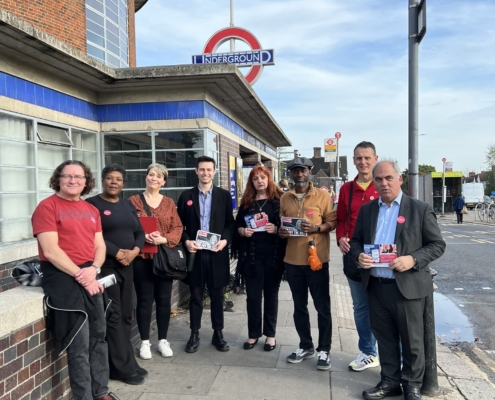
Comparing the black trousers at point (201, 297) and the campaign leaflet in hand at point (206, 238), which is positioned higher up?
the campaign leaflet in hand at point (206, 238)

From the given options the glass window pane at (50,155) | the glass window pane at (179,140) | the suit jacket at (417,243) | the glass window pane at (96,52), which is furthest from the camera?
the glass window pane at (96,52)

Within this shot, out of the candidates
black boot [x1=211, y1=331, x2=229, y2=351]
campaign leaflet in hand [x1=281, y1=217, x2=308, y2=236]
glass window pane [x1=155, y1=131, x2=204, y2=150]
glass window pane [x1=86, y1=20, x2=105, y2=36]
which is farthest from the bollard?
glass window pane [x1=86, y1=20, x2=105, y2=36]

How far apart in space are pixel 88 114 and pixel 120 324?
4.68 m

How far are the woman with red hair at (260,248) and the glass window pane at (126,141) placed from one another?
364 cm

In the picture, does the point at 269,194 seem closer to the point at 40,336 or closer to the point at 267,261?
the point at 267,261

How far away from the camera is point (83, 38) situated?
10867 millimetres

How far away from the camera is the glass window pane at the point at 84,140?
7.19m

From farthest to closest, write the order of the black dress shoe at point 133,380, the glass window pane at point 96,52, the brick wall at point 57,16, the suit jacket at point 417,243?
the glass window pane at point 96,52 → the brick wall at point 57,16 → the black dress shoe at point 133,380 → the suit jacket at point 417,243

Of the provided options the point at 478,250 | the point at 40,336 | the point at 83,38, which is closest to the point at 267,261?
the point at 40,336

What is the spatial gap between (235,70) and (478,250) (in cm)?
1095

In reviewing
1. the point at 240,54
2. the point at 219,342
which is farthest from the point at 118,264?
the point at 240,54

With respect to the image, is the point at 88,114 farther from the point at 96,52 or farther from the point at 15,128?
the point at 96,52

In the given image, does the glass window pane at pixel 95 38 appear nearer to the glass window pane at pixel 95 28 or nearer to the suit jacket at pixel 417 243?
the glass window pane at pixel 95 28

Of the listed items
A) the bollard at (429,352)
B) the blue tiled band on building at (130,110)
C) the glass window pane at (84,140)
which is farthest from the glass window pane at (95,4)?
the bollard at (429,352)
